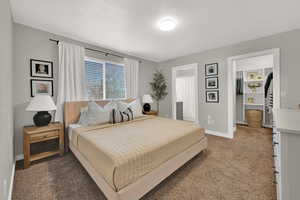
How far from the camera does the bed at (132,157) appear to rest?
→ 1.20m

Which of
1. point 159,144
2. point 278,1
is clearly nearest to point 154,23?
point 278,1

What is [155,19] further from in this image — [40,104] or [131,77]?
[40,104]

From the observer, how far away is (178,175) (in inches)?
72.0

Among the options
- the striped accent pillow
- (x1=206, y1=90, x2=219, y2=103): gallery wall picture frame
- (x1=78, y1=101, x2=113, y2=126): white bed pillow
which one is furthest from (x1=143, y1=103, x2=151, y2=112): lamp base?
(x1=206, y1=90, x2=219, y2=103): gallery wall picture frame

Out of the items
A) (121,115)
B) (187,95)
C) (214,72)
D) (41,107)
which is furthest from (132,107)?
(187,95)

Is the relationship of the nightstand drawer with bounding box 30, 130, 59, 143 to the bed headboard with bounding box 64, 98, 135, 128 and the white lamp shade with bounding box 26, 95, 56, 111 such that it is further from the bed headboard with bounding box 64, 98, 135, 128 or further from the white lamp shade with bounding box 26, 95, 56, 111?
the white lamp shade with bounding box 26, 95, 56, 111

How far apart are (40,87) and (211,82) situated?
4.18 meters

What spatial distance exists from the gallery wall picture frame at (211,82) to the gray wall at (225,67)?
0.10m

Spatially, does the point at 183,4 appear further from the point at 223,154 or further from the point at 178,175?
the point at 223,154

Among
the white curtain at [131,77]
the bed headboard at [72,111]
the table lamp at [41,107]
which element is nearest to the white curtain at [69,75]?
the bed headboard at [72,111]

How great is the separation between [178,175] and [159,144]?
2.20ft

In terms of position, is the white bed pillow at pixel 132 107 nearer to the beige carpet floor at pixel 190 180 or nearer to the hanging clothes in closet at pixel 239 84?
the beige carpet floor at pixel 190 180

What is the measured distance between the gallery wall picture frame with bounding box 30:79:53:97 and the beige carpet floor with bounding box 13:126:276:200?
1.31 meters

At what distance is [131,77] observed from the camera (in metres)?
4.01
